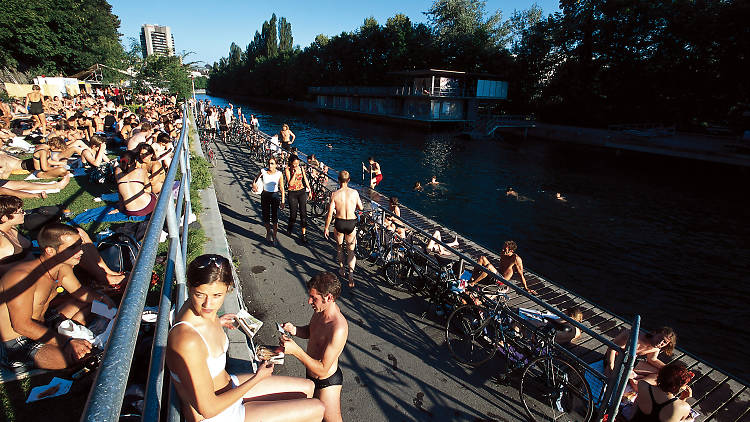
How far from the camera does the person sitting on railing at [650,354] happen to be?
15.7 feet

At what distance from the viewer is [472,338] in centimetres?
517

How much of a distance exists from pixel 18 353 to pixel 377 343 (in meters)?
3.85

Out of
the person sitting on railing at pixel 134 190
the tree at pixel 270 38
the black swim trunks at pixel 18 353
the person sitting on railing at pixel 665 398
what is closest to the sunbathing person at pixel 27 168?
the person sitting on railing at pixel 134 190

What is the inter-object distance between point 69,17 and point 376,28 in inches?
1909

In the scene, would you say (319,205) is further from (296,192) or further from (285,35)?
(285,35)

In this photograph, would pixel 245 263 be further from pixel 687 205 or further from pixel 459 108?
pixel 459 108

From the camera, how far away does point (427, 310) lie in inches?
241

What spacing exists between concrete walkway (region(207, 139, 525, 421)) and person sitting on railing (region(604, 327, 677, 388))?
1.37 m

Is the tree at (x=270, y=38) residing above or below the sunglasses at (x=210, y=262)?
above

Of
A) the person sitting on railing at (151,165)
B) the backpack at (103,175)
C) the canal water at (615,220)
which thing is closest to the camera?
the person sitting on railing at (151,165)

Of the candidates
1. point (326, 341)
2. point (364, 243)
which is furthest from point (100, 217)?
point (326, 341)

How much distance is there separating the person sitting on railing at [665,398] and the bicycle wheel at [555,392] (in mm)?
504

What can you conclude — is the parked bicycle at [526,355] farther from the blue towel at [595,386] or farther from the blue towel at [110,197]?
the blue towel at [110,197]

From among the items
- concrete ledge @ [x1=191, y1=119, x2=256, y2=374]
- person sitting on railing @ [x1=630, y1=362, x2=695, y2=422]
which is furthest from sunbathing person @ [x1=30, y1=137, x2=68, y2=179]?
person sitting on railing @ [x1=630, y1=362, x2=695, y2=422]
